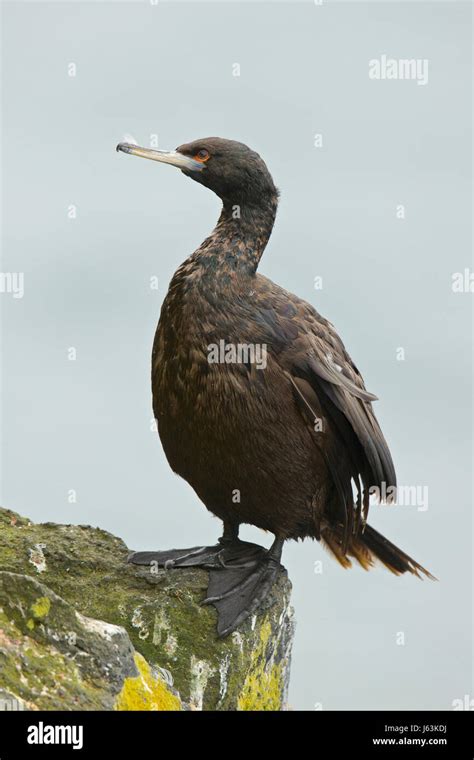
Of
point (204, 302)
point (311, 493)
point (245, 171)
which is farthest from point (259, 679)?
point (245, 171)

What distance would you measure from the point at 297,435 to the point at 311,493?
0.42 meters

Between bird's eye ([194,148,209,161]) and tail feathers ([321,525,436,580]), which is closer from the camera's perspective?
bird's eye ([194,148,209,161])

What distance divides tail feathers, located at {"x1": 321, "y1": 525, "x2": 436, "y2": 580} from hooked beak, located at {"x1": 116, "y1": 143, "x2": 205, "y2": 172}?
2.56 meters

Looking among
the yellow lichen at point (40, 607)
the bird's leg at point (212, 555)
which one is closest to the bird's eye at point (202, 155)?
the bird's leg at point (212, 555)

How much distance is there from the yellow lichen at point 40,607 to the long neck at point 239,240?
254 cm

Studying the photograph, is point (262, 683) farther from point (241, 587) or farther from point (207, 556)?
point (207, 556)

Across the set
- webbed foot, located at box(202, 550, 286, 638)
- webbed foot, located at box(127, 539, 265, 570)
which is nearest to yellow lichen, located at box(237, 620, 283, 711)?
webbed foot, located at box(202, 550, 286, 638)

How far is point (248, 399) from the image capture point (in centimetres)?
736

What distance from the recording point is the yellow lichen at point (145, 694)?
19.2 ft

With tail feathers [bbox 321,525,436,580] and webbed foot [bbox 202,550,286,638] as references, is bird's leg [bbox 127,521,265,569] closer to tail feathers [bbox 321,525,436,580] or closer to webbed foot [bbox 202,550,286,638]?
webbed foot [bbox 202,550,286,638]

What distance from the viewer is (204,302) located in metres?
7.47

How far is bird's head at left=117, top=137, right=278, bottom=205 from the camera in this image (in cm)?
761
